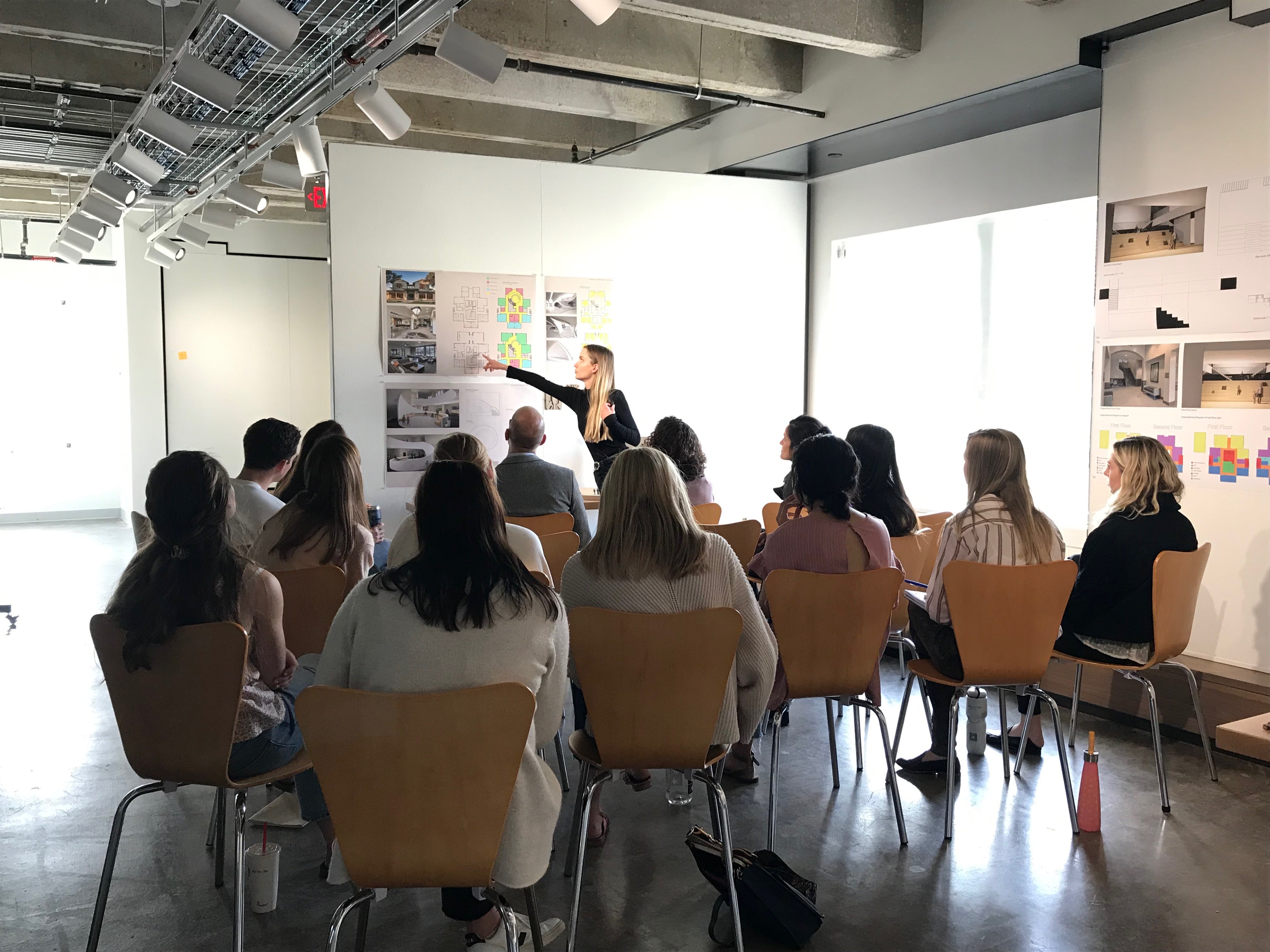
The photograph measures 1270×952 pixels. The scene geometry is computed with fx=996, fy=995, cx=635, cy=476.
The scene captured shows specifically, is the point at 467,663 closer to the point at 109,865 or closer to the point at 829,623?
the point at 109,865

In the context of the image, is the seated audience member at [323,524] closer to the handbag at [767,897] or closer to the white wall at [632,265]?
the handbag at [767,897]

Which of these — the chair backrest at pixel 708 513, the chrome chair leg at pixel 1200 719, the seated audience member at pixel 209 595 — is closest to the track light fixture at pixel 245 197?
the chair backrest at pixel 708 513

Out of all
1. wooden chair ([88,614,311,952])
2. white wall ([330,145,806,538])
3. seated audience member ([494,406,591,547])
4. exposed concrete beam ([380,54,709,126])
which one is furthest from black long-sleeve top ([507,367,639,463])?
wooden chair ([88,614,311,952])

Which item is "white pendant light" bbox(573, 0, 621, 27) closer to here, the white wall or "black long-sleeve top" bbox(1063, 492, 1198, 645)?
"black long-sleeve top" bbox(1063, 492, 1198, 645)

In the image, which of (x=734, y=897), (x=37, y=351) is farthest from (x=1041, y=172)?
(x=37, y=351)

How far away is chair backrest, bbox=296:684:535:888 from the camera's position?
188 centimetres

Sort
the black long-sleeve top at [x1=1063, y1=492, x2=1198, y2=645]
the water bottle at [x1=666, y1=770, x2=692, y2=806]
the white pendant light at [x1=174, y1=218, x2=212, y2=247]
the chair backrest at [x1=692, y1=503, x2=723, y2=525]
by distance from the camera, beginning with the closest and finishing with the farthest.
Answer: the water bottle at [x1=666, y1=770, x2=692, y2=806] < the black long-sleeve top at [x1=1063, y1=492, x2=1198, y2=645] < the chair backrest at [x1=692, y1=503, x2=723, y2=525] < the white pendant light at [x1=174, y1=218, x2=212, y2=247]

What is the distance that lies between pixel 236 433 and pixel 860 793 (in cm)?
951

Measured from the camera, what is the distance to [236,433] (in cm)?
1138

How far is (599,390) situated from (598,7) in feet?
10.1

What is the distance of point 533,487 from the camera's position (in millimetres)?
4465

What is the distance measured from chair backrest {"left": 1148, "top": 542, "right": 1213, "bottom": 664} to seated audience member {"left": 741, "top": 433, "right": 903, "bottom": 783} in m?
0.98

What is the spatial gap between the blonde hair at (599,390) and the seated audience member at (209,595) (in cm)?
392

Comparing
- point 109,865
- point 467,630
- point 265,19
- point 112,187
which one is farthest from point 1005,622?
point 112,187
